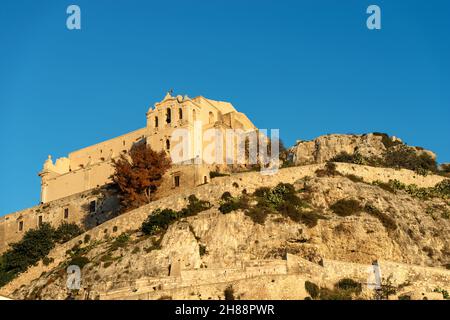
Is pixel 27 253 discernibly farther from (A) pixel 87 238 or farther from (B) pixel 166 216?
(B) pixel 166 216

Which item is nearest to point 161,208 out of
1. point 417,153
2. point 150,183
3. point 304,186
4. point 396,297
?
point 150,183

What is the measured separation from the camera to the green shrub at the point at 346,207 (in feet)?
188

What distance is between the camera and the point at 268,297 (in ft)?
141

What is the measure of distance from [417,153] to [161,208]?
84.2 feet

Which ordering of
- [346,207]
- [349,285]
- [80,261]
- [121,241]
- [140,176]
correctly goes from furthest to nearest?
1. [140,176]
2. [121,241]
3. [346,207]
4. [80,261]
5. [349,285]

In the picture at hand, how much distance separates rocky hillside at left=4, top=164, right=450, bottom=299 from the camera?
171 feet

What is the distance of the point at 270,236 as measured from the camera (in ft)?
179

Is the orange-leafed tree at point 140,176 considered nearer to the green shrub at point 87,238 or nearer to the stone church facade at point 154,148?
the stone church facade at point 154,148

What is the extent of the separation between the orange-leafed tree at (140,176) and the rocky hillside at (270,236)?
14.7 ft

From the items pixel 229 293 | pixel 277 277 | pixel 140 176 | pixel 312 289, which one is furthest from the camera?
pixel 140 176

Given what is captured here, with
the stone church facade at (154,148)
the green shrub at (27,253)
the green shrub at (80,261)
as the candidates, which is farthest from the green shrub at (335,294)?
the green shrub at (27,253)

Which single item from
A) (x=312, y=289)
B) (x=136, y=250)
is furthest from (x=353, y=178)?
(x=312, y=289)

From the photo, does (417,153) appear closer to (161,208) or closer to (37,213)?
(161,208)

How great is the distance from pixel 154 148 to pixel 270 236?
1975 cm
